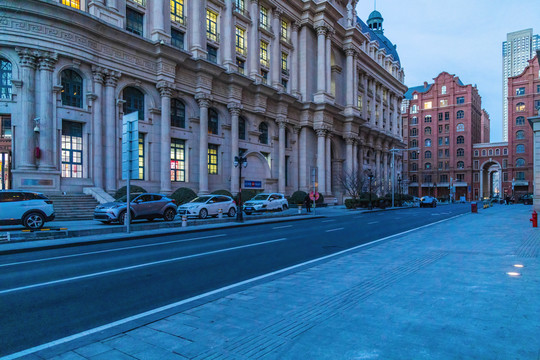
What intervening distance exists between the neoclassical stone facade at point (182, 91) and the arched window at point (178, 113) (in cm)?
9

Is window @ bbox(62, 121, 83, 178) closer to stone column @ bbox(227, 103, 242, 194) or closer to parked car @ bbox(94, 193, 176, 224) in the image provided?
parked car @ bbox(94, 193, 176, 224)

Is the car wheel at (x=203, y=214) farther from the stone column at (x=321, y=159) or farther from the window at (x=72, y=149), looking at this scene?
the stone column at (x=321, y=159)

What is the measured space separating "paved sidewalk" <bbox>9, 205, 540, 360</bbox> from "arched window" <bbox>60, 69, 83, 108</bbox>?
944 inches

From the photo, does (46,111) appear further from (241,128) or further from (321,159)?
(321,159)

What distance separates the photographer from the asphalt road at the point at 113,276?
4.79 metres

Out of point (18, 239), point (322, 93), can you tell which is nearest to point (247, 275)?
point (18, 239)

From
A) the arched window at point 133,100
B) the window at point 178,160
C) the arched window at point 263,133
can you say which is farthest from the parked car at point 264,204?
the arched window at point 263,133

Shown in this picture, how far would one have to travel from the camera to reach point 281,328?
431cm

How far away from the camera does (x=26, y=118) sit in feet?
72.8

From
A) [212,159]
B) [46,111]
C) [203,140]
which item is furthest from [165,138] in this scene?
[46,111]

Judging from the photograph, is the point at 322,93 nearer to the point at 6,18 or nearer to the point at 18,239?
the point at 6,18

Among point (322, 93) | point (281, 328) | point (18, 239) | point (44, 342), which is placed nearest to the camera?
point (44, 342)

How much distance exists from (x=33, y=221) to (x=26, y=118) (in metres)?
10.2

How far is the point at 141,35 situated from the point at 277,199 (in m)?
18.3
